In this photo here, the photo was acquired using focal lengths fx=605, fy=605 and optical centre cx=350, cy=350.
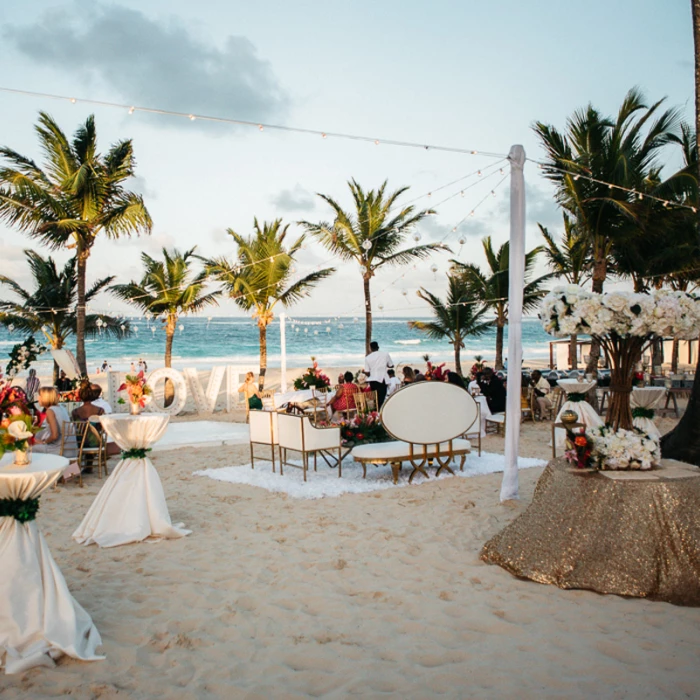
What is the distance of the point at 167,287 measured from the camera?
18.1m

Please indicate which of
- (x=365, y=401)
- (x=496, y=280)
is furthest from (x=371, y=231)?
(x=365, y=401)

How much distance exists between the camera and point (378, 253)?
18.5m

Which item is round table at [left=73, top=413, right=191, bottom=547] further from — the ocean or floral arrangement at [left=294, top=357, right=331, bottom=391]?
the ocean

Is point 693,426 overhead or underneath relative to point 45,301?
underneath

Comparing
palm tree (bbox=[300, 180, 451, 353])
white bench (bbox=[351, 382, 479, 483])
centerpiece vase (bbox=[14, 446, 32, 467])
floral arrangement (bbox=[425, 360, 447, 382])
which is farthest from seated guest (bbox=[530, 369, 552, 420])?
centerpiece vase (bbox=[14, 446, 32, 467])

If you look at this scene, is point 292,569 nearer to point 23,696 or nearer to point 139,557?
point 139,557

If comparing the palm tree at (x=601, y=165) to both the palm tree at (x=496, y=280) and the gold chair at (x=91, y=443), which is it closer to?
the palm tree at (x=496, y=280)

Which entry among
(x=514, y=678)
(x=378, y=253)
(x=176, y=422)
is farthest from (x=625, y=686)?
(x=378, y=253)

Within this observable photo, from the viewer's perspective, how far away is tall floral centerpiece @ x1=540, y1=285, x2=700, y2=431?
4523 mm

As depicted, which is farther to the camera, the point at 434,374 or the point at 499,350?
the point at 499,350

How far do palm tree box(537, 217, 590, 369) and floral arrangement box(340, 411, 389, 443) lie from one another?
12.3 meters

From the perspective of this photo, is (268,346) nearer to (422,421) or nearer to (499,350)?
(499,350)

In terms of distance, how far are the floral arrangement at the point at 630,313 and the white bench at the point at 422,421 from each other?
2818mm

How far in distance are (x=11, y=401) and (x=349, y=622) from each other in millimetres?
2448
